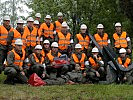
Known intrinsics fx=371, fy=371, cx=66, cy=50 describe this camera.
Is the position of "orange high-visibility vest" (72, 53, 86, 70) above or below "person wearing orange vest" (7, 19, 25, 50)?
below

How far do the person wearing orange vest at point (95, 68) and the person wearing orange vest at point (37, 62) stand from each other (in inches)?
65.4

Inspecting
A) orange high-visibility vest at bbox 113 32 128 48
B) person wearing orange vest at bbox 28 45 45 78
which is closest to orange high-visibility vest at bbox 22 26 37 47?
person wearing orange vest at bbox 28 45 45 78

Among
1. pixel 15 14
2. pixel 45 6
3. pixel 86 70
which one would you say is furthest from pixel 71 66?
pixel 15 14

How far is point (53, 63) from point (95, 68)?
153 cm

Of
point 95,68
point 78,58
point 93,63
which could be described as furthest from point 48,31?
point 95,68

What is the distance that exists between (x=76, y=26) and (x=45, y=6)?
3.64m

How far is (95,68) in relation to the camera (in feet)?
43.9

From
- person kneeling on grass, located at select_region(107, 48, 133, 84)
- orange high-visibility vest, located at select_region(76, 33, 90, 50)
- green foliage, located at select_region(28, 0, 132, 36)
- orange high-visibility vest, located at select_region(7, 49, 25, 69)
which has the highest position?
green foliage, located at select_region(28, 0, 132, 36)

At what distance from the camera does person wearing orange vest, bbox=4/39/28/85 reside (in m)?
12.2

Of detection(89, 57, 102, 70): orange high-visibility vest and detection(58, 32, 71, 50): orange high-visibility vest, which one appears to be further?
detection(58, 32, 71, 50): orange high-visibility vest

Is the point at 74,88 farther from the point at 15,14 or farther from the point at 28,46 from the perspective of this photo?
the point at 15,14

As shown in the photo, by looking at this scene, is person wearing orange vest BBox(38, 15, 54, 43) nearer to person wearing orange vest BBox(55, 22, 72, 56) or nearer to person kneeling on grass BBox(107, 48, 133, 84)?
person wearing orange vest BBox(55, 22, 72, 56)

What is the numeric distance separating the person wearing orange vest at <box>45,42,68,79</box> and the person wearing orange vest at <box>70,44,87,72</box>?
1.34ft

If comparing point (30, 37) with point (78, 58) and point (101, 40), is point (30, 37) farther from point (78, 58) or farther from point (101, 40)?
point (101, 40)
